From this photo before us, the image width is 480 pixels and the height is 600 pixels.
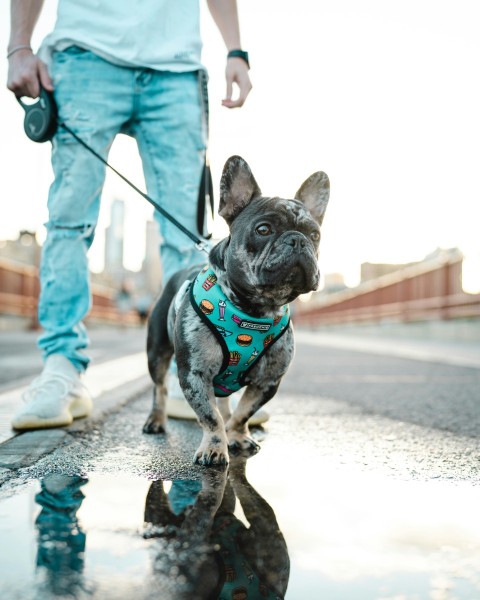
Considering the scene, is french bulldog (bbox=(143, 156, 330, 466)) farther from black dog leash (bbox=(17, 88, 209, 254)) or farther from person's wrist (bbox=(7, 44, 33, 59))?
person's wrist (bbox=(7, 44, 33, 59))

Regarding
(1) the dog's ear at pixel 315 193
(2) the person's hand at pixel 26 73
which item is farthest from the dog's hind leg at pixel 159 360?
(2) the person's hand at pixel 26 73

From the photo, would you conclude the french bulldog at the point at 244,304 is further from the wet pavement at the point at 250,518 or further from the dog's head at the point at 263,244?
the wet pavement at the point at 250,518

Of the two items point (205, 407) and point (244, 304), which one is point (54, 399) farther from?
point (244, 304)

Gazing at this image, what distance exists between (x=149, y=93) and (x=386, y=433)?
2.06 m

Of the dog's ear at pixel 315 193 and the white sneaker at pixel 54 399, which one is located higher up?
the dog's ear at pixel 315 193

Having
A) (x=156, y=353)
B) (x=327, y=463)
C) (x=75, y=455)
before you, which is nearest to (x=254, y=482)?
(x=327, y=463)

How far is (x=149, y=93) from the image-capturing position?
342 cm

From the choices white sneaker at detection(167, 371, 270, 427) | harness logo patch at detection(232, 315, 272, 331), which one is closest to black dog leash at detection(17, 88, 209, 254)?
white sneaker at detection(167, 371, 270, 427)

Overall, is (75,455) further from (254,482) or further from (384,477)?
(384,477)

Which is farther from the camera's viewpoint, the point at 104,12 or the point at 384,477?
the point at 104,12

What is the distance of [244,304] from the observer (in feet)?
8.19

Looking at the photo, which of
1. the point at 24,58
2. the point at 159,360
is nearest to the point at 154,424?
the point at 159,360

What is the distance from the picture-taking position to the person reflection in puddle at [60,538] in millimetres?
1300

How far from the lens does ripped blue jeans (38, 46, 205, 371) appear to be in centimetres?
333
